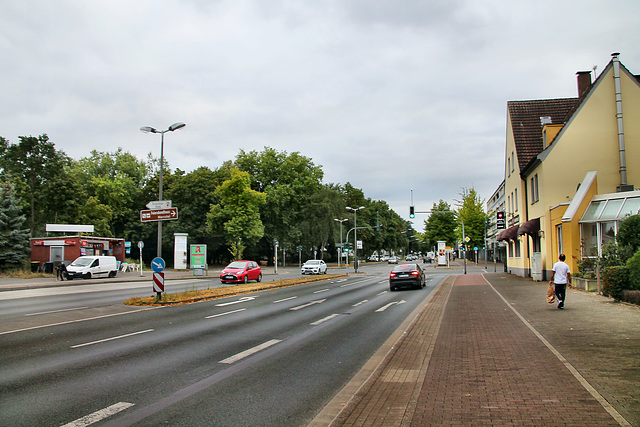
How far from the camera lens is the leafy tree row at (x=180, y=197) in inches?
2152

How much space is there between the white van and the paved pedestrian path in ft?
92.5

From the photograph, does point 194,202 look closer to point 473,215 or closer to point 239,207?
point 239,207

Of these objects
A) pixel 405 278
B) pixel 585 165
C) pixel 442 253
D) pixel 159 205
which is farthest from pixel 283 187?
pixel 159 205

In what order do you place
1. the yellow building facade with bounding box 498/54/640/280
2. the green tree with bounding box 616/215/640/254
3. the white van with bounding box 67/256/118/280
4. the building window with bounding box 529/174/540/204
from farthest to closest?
the white van with bounding box 67/256/118/280, the building window with bounding box 529/174/540/204, the yellow building facade with bounding box 498/54/640/280, the green tree with bounding box 616/215/640/254

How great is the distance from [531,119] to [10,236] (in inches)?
1615

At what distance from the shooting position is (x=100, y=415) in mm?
5066

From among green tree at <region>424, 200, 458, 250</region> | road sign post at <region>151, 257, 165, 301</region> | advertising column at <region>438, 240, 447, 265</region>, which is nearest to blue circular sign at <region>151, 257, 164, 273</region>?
road sign post at <region>151, 257, 165, 301</region>

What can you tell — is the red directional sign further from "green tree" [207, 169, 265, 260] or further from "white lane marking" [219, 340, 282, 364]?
"green tree" [207, 169, 265, 260]

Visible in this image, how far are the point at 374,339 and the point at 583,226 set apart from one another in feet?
53.2

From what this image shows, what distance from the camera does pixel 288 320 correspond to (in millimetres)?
13219

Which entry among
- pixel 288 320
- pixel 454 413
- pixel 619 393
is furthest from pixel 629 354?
pixel 288 320

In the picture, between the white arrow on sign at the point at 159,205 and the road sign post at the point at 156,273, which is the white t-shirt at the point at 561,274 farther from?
the white arrow on sign at the point at 159,205

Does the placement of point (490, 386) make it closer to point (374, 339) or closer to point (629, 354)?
point (629, 354)

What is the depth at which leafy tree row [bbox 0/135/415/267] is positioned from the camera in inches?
2152
